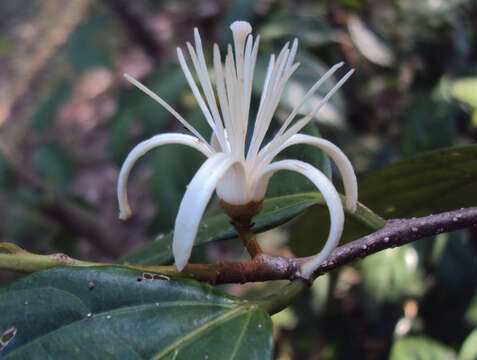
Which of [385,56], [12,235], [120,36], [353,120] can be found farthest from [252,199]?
[120,36]

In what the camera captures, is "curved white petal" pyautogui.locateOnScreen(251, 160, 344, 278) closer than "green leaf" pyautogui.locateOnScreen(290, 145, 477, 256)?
Yes

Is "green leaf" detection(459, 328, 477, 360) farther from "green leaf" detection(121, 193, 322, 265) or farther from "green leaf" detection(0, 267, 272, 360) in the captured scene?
"green leaf" detection(0, 267, 272, 360)

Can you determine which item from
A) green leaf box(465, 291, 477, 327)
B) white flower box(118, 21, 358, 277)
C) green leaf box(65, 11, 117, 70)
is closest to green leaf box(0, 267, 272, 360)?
white flower box(118, 21, 358, 277)

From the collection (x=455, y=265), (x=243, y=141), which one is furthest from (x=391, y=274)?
(x=243, y=141)

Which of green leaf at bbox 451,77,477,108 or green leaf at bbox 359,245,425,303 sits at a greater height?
green leaf at bbox 451,77,477,108

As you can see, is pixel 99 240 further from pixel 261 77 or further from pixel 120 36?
pixel 120 36

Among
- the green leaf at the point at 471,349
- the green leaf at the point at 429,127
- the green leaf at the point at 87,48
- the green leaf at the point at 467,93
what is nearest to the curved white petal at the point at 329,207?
the green leaf at the point at 467,93
